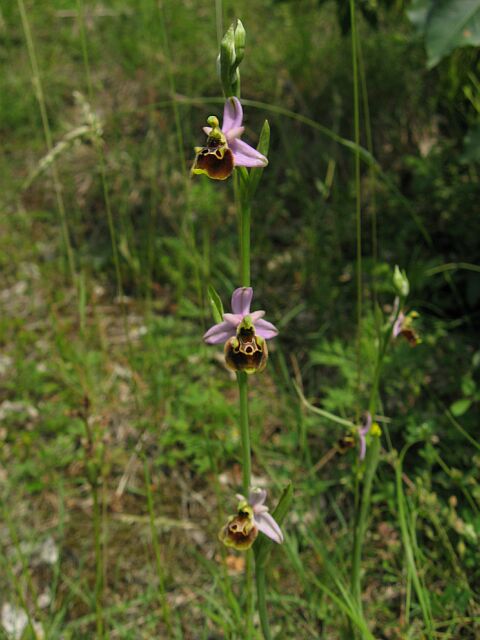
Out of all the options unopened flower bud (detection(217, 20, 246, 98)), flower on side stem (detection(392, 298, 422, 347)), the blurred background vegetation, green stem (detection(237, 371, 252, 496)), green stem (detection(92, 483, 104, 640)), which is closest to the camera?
unopened flower bud (detection(217, 20, 246, 98))

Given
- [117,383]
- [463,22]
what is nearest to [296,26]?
[463,22]

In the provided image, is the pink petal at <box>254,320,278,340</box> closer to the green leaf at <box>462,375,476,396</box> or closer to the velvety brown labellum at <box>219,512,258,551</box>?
the velvety brown labellum at <box>219,512,258,551</box>

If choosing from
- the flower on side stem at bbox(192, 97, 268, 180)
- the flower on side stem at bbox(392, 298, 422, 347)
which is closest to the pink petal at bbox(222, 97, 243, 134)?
the flower on side stem at bbox(192, 97, 268, 180)

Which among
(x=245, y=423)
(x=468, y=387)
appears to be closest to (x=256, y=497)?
(x=245, y=423)

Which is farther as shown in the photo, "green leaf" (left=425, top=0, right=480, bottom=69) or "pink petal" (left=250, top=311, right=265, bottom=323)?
"green leaf" (left=425, top=0, right=480, bottom=69)

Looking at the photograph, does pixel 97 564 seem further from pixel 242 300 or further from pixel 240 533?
pixel 242 300

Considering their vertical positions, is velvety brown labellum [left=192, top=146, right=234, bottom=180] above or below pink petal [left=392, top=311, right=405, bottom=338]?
above
